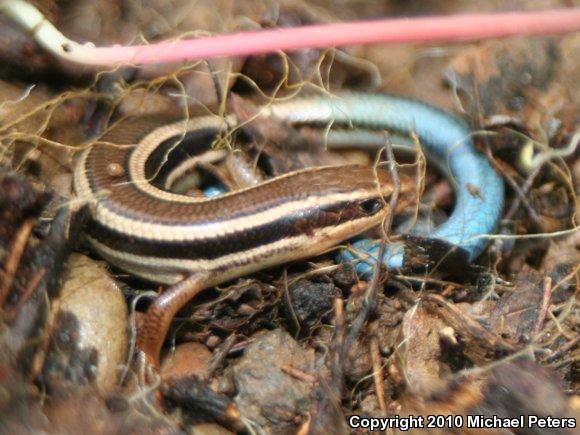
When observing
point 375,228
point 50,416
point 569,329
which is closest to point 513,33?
point 375,228

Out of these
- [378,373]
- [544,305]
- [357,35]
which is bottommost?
[378,373]

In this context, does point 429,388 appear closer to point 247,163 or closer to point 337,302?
point 337,302

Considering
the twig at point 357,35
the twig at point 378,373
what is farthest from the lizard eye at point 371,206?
the twig at point 357,35

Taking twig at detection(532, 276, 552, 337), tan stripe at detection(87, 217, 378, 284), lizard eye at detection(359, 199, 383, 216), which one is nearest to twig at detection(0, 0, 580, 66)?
lizard eye at detection(359, 199, 383, 216)

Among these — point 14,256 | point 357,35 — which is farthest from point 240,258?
point 357,35

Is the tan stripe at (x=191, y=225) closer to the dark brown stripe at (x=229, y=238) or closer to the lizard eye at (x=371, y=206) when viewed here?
the dark brown stripe at (x=229, y=238)

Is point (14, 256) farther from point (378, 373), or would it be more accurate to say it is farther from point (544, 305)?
point (544, 305)
